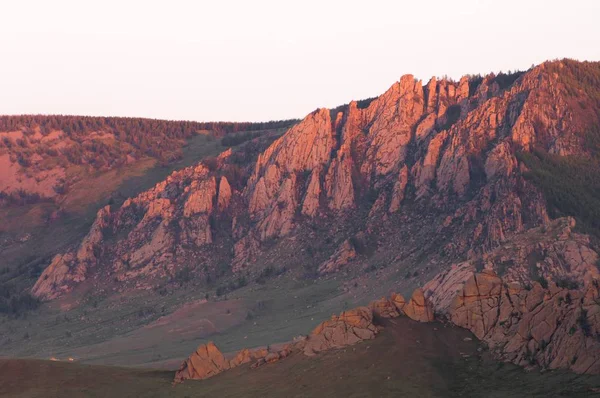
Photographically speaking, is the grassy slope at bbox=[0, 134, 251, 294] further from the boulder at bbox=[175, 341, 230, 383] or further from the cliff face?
the boulder at bbox=[175, 341, 230, 383]

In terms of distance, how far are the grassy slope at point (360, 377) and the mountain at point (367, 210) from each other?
24.8 meters

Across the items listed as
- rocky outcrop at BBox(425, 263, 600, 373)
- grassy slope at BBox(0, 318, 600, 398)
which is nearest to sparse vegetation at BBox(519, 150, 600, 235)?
rocky outcrop at BBox(425, 263, 600, 373)

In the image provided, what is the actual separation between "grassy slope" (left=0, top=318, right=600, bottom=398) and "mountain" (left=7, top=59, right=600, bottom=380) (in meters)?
24.8

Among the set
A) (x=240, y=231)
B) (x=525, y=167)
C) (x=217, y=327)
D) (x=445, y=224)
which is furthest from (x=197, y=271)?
(x=525, y=167)

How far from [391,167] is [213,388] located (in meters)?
68.0

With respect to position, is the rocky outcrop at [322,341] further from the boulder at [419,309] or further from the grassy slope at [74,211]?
the grassy slope at [74,211]

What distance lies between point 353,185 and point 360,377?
70.2m

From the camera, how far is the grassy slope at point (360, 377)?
145 ft

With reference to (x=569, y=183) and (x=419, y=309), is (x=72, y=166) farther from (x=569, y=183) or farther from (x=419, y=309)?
(x=419, y=309)

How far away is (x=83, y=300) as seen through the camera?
376 feet

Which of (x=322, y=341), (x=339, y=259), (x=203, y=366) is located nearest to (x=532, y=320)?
(x=322, y=341)

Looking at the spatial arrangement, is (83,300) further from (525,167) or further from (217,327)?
(525,167)

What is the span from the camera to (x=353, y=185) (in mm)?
116875

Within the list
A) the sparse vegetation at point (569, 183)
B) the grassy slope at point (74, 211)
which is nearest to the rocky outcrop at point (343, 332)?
the sparse vegetation at point (569, 183)
